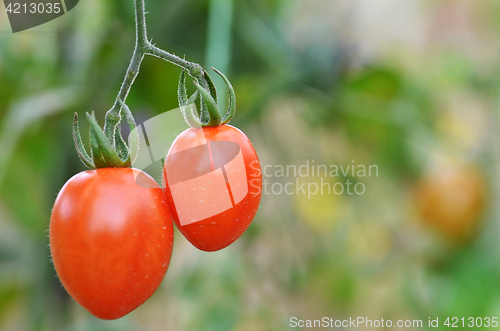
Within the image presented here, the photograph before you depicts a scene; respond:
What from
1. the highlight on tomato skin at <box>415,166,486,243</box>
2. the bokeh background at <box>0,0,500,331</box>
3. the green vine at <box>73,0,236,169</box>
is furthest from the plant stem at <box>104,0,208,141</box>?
the highlight on tomato skin at <box>415,166,486,243</box>

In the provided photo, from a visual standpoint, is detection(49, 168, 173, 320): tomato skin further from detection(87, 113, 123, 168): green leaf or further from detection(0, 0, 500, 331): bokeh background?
detection(0, 0, 500, 331): bokeh background

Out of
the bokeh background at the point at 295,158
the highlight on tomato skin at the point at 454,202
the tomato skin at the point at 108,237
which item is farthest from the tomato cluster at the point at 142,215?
the highlight on tomato skin at the point at 454,202

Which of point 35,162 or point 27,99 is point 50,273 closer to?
point 35,162

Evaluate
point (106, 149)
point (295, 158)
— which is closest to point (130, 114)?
point (106, 149)

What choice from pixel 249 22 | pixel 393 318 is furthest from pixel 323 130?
pixel 393 318

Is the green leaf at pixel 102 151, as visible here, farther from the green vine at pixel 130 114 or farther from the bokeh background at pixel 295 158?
the bokeh background at pixel 295 158

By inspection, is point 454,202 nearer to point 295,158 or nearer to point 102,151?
point 295,158
